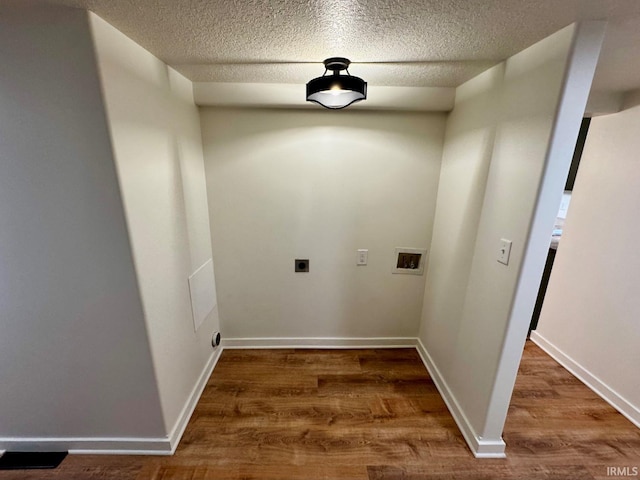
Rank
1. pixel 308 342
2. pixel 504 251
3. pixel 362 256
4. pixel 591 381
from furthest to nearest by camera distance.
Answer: pixel 308 342
pixel 362 256
pixel 591 381
pixel 504 251

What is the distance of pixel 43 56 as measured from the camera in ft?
3.04

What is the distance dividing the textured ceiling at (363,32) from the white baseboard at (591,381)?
1985 millimetres

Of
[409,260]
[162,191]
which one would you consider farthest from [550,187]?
[162,191]

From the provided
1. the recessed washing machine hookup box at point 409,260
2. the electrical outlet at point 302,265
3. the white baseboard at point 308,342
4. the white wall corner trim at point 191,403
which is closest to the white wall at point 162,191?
the white wall corner trim at point 191,403

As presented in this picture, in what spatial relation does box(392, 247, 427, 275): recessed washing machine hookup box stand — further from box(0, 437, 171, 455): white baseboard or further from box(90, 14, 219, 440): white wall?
box(0, 437, 171, 455): white baseboard

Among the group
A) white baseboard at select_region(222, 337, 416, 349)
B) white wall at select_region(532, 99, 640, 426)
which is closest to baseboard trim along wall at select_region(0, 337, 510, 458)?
white baseboard at select_region(222, 337, 416, 349)

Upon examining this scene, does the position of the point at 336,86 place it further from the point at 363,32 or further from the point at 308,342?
the point at 308,342

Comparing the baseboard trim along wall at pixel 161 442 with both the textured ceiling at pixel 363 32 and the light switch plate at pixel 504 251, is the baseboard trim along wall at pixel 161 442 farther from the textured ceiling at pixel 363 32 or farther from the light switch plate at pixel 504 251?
the textured ceiling at pixel 363 32

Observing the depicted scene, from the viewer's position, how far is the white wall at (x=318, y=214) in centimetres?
185

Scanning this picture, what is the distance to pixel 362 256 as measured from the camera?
2092 millimetres

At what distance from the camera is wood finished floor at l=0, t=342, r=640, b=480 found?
1.33 m

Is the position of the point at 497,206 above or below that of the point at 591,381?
above

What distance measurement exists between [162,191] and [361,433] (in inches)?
69.9

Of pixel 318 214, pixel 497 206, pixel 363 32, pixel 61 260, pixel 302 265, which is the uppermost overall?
pixel 363 32
